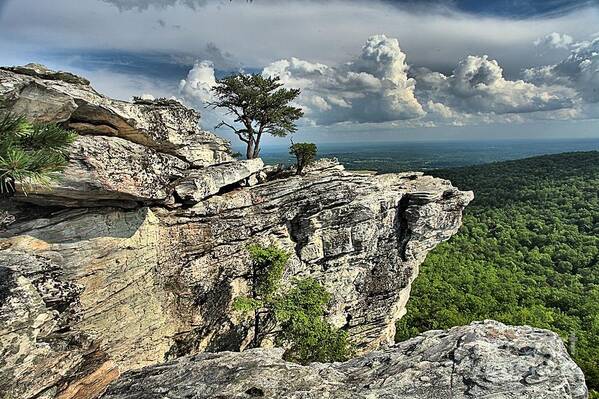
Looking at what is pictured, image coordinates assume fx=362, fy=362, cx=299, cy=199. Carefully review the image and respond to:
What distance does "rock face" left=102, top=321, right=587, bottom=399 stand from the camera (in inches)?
305

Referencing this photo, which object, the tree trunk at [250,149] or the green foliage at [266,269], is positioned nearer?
the green foliage at [266,269]

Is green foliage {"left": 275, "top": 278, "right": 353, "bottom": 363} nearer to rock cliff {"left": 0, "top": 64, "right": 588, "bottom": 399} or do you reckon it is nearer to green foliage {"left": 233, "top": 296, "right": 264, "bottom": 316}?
green foliage {"left": 233, "top": 296, "right": 264, "bottom": 316}

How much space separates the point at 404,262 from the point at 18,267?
76.8ft

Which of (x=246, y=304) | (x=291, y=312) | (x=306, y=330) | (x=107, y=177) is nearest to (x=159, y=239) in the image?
(x=107, y=177)

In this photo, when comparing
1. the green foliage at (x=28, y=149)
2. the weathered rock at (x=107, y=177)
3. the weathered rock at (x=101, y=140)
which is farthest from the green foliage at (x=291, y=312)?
the green foliage at (x=28, y=149)

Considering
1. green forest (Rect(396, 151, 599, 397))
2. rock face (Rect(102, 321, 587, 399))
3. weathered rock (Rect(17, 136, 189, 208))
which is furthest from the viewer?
green forest (Rect(396, 151, 599, 397))

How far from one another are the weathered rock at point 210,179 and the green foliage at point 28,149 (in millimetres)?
9669

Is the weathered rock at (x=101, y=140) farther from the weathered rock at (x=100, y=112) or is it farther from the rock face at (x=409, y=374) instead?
the rock face at (x=409, y=374)

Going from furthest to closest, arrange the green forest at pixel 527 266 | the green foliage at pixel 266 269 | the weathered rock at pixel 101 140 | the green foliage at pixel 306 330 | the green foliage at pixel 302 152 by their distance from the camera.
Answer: the green forest at pixel 527 266 → the green foliage at pixel 302 152 → the green foliage at pixel 266 269 → the green foliage at pixel 306 330 → the weathered rock at pixel 101 140

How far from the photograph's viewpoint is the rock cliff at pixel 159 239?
12.2 metres

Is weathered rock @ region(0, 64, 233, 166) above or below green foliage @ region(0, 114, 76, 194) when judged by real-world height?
above

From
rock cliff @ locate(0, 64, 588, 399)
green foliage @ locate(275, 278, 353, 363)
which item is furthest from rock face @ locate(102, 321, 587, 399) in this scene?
green foliage @ locate(275, 278, 353, 363)

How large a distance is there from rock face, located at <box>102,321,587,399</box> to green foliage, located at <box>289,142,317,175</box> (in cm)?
1693

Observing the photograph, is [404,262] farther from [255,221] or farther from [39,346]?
[39,346]
